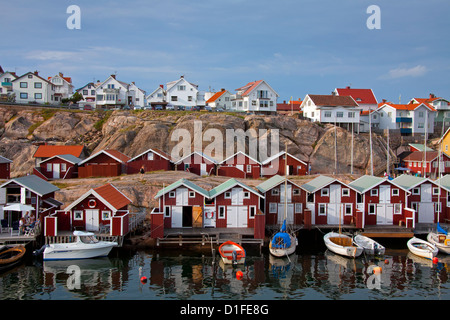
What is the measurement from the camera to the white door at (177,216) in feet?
132

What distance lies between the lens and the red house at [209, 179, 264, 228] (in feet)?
132

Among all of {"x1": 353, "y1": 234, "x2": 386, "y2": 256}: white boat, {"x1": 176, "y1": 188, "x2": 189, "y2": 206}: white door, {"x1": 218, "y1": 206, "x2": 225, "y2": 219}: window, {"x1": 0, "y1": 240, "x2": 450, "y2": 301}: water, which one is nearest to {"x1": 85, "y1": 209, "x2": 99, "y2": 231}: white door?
{"x1": 0, "y1": 240, "x2": 450, "y2": 301}: water

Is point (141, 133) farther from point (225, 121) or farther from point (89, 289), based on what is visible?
point (89, 289)

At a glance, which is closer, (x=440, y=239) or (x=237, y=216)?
(x=440, y=239)

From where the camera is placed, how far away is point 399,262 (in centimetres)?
3569

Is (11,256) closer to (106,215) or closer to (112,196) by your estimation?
(106,215)

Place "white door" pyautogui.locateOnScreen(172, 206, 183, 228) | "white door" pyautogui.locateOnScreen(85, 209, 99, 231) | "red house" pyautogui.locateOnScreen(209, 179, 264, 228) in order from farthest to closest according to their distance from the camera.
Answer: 1. "red house" pyautogui.locateOnScreen(209, 179, 264, 228)
2. "white door" pyautogui.locateOnScreen(172, 206, 183, 228)
3. "white door" pyautogui.locateOnScreen(85, 209, 99, 231)

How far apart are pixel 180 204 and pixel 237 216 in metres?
5.89

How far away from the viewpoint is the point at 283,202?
42.6 m

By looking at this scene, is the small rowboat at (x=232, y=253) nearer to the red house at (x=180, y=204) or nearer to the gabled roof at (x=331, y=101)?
the red house at (x=180, y=204)

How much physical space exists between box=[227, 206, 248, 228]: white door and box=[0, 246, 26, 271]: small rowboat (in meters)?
18.9

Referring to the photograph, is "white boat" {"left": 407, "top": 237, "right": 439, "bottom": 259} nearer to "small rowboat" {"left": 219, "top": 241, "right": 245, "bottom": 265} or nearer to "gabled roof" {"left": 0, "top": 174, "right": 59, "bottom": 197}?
"small rowboat" {"left": 219, "top": 241, "right": 245, "bottom": 265}

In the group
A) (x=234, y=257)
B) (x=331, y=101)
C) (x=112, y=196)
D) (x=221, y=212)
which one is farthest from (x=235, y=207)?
(x=331, y=101)

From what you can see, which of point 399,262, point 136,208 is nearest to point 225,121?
point 136,208
